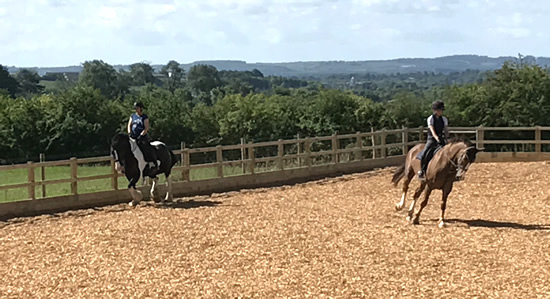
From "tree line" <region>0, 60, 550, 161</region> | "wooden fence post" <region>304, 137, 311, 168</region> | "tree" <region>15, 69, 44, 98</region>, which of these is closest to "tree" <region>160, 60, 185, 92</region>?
"tree" <region>15, 69, 44, 98</region>

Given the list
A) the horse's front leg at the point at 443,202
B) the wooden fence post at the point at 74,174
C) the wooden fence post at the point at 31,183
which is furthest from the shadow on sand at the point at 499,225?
the wooden fence post at the point at 31,183

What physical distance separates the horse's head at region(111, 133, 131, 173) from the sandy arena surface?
36.6 inches

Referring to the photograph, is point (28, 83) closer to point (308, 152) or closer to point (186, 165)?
point (308, 152)

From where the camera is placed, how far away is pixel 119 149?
45.4 feet

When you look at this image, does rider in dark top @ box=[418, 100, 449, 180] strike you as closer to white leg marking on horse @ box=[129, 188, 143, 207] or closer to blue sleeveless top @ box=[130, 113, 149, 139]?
blue sleeveless top @ box=[130, 113, 149, 139]

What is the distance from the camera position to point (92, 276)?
871 cm

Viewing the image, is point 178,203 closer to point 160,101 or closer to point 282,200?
point 282,200

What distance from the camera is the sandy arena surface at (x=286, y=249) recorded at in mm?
8039

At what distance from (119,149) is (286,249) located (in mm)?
5291

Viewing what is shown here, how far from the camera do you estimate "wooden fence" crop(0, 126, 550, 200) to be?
1443 cm

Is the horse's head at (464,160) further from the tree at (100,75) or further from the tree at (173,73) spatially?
the tree at (173,73)

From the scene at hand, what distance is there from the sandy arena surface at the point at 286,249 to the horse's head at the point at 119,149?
3.05 feet

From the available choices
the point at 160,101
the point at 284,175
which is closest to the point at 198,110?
the point at 160,101

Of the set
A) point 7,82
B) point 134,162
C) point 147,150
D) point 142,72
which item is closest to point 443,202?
point 147,150
